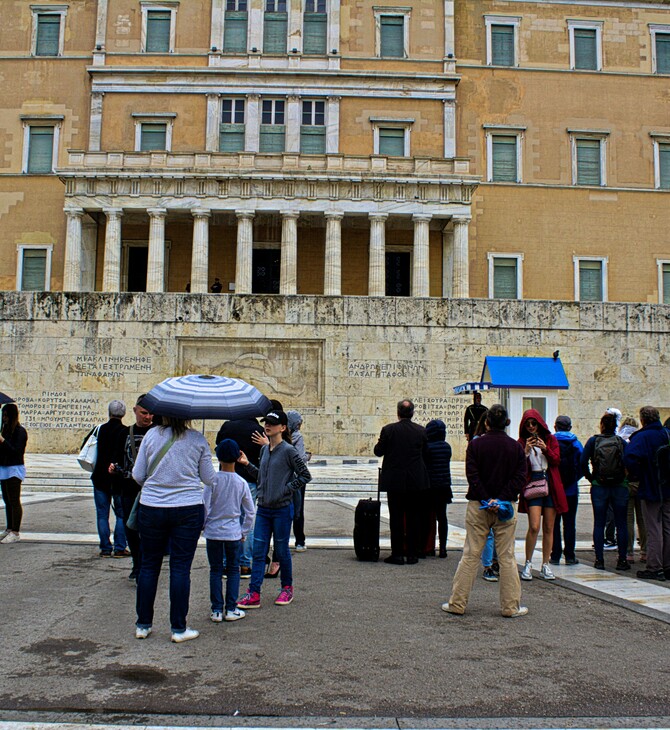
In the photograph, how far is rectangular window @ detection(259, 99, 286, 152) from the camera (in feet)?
123

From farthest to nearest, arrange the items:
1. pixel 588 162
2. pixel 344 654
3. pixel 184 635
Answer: pixel 588 162
pixel 184 635
pixel 344 654

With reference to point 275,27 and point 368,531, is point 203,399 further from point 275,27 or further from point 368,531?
point 275,27

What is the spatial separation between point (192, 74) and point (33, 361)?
1978cm

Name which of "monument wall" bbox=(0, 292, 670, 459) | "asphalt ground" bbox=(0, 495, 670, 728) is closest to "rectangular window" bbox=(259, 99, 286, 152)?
"monument wall" bbox=(0, 292, 670, 459)

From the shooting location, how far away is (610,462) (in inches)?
377

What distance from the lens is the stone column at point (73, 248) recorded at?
34.5 meters

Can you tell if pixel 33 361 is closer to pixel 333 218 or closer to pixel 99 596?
pixel 333 218

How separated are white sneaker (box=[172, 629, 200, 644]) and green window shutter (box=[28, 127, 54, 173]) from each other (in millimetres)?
36688

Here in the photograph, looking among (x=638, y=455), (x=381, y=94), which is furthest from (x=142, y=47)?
(x=638, y=455)

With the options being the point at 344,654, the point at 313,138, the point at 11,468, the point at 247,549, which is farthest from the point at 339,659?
the point at 313,138

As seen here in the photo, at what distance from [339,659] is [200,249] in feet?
101

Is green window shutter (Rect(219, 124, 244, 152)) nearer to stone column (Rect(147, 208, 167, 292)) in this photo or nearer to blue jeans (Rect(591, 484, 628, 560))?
stone column (Rect(147, 208, 167, 292))

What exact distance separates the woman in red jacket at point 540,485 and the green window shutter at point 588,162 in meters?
33.2

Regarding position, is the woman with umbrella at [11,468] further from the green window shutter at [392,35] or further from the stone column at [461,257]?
the green window shutter at [392,35]
